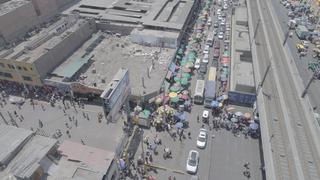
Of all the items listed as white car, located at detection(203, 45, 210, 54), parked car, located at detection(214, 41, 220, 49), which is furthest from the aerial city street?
white car, located at detection(203, 45, 210, 54)

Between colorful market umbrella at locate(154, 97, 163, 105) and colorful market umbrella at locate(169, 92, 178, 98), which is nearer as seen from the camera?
colorful market umbrella at locate(154, 97, 163, 105)

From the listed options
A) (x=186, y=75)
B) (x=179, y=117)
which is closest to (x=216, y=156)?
(x=179, y=117)

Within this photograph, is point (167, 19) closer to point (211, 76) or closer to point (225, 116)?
point (211, 76)

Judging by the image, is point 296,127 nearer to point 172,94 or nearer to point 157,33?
point 172,94

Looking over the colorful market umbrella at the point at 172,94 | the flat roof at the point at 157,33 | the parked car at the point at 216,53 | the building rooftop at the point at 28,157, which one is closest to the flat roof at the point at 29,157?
the building rooftop at the point at 28,157

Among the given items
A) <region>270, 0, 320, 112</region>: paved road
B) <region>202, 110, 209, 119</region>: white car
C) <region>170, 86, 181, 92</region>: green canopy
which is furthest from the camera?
<region>270, 0, 320, 112</region>: paved road

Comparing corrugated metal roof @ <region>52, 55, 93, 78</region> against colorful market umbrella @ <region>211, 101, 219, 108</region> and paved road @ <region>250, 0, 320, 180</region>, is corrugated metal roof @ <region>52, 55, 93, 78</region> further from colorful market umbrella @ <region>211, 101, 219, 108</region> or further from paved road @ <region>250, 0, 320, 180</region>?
paved road @ <region>250, 0, 320, 180</region>
